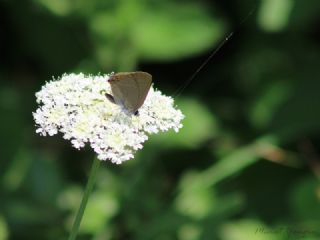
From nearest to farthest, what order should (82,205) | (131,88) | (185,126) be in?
(82,205) → (131,88) → (185,126)

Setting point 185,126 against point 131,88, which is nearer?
point 131,88

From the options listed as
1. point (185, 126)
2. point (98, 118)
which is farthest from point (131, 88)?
point (185, 126)

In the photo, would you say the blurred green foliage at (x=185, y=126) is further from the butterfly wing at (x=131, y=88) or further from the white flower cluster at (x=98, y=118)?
the butterfly wing at (x=131, y=88)

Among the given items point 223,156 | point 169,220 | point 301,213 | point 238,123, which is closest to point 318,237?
point 301,213

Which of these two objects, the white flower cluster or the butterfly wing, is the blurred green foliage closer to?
the white flower cluster

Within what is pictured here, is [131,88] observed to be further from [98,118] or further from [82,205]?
[82,205]

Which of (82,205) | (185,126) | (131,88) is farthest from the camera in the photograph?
(185,126)
